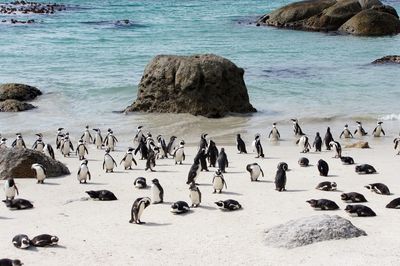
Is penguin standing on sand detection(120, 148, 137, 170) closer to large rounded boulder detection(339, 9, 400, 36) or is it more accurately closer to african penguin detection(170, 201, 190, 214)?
african penguin detection(170, 201, 190, 214)

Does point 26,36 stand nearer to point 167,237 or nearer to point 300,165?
point 300,165

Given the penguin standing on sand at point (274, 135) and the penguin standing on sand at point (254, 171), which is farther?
the penguin standing on sand at point (274, 135)

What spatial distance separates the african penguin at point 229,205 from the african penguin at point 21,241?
3.67 metres

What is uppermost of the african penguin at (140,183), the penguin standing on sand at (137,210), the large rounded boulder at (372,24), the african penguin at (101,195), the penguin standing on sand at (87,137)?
the large rounded boulder at (372,24)

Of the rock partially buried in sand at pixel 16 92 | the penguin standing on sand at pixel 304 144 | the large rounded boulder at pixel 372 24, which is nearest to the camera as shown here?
the penguin standing on sand at pixel 304 144

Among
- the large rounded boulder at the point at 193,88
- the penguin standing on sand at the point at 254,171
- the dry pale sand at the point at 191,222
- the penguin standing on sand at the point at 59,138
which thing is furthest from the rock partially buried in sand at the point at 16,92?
the penguin standing on sand at the point at 254,171

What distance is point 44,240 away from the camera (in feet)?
37.3

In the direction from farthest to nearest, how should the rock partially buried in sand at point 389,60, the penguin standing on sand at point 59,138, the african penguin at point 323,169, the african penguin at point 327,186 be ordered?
the rock partially buried in sand at point 389,60, the penguin standing on sand at point 59,138, the african penguin at point 323,169, the african penguin at point 327,186

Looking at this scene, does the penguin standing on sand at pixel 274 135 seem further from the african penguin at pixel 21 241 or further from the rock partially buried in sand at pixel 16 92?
the african penguin at pixel 21 241

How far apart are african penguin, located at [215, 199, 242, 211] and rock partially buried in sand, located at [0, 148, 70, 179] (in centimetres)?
489

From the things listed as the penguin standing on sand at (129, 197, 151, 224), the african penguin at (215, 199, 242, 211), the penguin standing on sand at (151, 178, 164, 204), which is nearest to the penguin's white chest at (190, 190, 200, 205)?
the african penguin at (215, 199, 242, 211)

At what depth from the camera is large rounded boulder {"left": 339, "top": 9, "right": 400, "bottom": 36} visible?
170 ft

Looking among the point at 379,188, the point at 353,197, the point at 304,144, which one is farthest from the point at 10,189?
the point at 304,144

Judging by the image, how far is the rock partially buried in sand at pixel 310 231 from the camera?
11297 millimetres
